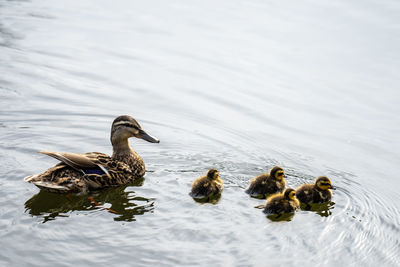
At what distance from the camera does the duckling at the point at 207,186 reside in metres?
5.71

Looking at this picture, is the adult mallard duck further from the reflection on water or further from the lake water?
the reflection on water

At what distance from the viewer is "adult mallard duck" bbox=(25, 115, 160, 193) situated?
561 centimetres

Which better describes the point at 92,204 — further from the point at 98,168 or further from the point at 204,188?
the point at 204,188

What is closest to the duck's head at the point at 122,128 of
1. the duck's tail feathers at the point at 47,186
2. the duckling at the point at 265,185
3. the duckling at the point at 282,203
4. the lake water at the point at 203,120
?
the lake water at the point at 203,120

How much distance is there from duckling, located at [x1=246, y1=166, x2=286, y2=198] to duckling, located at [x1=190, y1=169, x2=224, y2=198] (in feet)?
1.07

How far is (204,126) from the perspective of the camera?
7.69m

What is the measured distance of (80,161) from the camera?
5793 millimetres

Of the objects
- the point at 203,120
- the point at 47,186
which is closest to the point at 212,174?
the point at 47,186

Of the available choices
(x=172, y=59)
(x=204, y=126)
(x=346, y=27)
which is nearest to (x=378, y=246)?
(x=204, y=126)

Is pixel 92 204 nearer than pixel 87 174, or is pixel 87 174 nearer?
pixel 92 204

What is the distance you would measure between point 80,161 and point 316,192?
229 centimetres

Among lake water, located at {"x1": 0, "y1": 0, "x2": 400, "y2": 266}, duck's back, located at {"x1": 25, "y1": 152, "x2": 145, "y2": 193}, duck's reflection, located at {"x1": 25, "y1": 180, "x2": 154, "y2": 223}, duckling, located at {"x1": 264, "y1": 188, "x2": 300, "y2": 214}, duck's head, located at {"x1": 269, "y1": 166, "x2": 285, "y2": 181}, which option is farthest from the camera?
duck's head, located at {"x1": 269, "y1": 166, "x2": 285, "y2": 181}

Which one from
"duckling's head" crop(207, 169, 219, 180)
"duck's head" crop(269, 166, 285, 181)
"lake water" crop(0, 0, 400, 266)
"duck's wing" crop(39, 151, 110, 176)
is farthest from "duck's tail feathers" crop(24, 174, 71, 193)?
"duck's head" crop(269, 166, 285, 181)

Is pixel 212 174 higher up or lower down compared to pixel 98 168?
higher up
